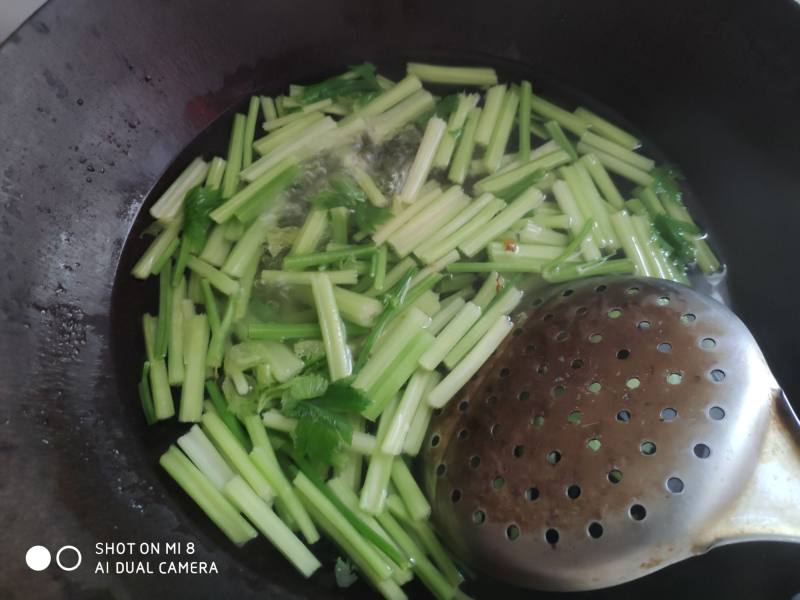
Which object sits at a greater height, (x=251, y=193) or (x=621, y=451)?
(x=251, y=193)

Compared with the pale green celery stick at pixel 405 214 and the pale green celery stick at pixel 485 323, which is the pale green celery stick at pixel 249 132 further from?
the pale green celery stick at pixel 485 323

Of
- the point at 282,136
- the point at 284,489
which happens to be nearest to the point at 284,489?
the point at 284,489

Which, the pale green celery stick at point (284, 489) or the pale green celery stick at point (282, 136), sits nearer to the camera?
the pale green celery stick at point (284, 489)

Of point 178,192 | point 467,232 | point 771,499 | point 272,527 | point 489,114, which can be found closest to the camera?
point 771,499

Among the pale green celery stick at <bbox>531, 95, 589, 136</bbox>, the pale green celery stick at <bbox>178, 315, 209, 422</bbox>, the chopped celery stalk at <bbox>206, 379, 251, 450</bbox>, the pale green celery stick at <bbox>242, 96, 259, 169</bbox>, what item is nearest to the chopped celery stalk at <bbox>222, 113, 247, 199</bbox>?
the pale green celery stick at <bbox>242, 96, 259, 169</bbox>

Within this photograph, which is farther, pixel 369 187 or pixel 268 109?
pixel 268 109

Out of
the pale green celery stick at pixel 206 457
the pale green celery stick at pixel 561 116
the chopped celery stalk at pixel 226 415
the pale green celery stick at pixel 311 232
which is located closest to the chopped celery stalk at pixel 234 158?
the pale green celery stick at pixel 311 232

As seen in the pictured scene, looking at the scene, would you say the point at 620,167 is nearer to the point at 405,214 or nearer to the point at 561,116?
the point at 561,116
